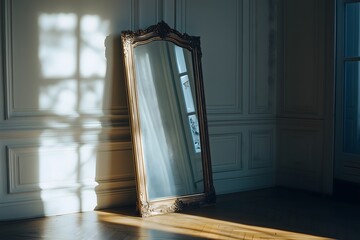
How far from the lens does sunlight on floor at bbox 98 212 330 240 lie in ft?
11.5

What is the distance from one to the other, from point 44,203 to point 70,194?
215 mm

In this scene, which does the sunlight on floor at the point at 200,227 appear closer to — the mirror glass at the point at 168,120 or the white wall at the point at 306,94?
the mirror glass at the point at 168,120

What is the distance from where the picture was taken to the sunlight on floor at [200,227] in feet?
11.5

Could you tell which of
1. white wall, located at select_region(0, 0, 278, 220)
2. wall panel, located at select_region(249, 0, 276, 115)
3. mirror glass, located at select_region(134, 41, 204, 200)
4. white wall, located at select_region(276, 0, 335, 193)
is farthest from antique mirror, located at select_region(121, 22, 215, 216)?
white wall, located at select_region(276, 0, 335, 193)

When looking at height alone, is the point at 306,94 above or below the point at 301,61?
below

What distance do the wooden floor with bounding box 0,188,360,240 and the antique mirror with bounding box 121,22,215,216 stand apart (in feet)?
0.70

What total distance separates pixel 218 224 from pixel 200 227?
153 millimetres

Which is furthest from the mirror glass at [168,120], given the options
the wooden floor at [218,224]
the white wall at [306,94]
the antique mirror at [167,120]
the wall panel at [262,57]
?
the white wall at [306,94]

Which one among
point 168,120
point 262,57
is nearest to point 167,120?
point 168,120

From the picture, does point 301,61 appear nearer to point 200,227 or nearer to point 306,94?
point 306,94

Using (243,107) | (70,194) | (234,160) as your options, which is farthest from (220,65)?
(70,194)

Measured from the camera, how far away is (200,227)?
3715 millimetres

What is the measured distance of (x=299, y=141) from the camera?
5098 mm

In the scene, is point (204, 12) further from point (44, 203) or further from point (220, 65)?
point (44, 203)
